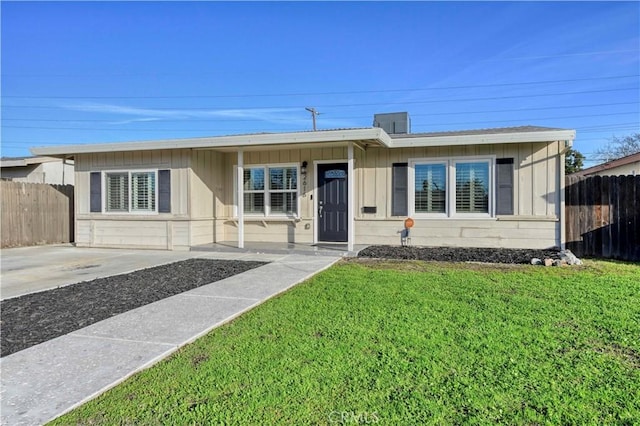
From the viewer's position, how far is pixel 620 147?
28109mm

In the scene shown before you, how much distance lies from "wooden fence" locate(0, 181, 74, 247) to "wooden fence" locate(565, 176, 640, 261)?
14322 millimetres

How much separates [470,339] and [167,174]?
9.08m

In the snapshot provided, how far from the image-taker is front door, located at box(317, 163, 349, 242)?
10.4 metres

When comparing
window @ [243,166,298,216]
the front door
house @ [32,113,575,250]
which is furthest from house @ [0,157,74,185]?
the front door

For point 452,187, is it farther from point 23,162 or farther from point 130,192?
point 23,162

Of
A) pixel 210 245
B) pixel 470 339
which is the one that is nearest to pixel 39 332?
pixel 470 339

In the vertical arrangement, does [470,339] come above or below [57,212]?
below

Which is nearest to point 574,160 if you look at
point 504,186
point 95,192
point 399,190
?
point 504,186

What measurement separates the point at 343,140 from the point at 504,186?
13.0ft

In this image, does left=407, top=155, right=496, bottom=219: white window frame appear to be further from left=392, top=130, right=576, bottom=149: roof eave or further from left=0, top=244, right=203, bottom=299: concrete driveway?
left=0, top=244, right=203, bottom=299: concrete driveway

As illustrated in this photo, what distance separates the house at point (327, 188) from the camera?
9125 millimetres

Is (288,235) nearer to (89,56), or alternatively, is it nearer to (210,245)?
(210,245)

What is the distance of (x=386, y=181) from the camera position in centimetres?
Answer: 1006

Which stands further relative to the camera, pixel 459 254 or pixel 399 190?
pixel 399 190
